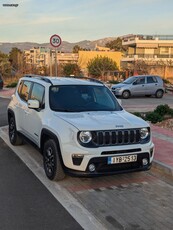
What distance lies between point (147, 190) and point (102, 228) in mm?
Answer: 1669

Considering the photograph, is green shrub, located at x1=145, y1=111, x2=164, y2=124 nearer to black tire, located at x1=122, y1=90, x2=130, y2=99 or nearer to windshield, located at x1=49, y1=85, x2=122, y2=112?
windshield, located at x1=49, y1=85, x2=122, y2=112

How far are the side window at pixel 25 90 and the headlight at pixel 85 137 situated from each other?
2.70 m

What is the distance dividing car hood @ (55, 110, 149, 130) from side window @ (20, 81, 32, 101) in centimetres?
187

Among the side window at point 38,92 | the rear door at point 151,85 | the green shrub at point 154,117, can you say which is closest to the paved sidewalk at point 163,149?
the green shrub at point 154,117

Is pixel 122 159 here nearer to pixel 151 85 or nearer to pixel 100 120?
pixel 100 120

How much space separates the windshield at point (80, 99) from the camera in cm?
630

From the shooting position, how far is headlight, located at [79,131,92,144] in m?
5.28

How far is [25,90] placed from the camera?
785 cm

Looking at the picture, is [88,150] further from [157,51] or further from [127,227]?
[157,51]

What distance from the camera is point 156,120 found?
37.9ft

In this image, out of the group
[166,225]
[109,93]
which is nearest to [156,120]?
[109,93]

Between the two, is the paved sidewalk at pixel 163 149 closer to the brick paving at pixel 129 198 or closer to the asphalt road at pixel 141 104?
the brick paving at pixel 129 198

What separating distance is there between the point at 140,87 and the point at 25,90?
1585 cm

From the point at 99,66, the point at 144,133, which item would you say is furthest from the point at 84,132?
the point at 99,66
